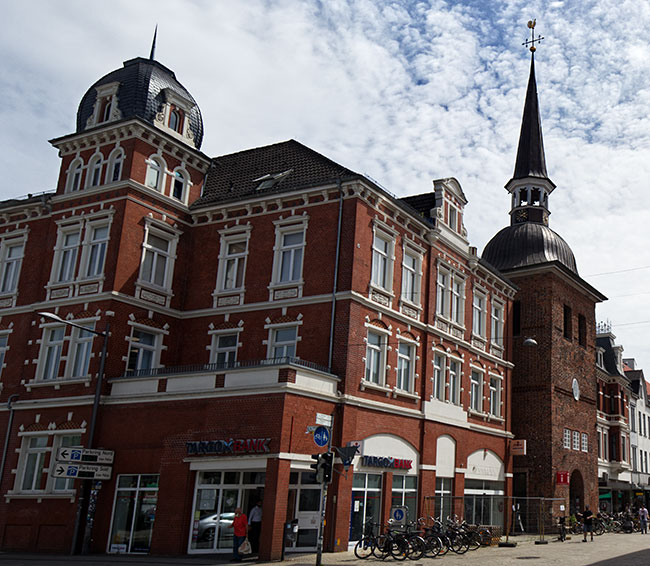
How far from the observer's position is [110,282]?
26156mm

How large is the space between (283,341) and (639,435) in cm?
4782

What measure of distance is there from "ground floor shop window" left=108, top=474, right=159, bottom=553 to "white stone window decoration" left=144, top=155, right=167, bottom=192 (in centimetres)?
1073

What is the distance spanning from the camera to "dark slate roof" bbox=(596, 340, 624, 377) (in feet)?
194

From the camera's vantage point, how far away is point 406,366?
2853cm

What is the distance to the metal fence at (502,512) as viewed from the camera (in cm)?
2877

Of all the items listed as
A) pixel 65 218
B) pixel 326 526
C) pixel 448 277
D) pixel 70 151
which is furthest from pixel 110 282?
pixel 448 277

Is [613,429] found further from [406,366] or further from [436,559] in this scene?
[436,559]

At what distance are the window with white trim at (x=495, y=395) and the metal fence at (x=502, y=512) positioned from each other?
159 inches

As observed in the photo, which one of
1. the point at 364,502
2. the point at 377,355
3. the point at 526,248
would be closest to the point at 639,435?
the point at 526,248

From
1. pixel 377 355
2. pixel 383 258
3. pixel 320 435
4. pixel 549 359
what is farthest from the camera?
pixel 549 359

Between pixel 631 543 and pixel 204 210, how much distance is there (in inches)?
879

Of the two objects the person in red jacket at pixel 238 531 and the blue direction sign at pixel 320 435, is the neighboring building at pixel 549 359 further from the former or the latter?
the blue direction sign at pixel 320 435

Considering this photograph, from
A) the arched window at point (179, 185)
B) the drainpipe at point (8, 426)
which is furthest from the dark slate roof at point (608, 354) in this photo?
the drainpipe at point (8, 426)

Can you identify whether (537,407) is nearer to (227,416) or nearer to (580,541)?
(580,541)
